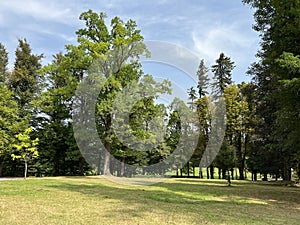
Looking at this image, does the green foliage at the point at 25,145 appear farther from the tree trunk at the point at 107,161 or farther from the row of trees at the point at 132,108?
the tree trunk at the point at 107,161

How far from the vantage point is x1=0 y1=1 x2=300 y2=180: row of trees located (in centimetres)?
1305


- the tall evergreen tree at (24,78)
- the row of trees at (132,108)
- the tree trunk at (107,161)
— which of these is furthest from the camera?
the tall evergreen tree at (24,78)

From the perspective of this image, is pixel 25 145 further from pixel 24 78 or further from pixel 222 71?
pixel 222 71

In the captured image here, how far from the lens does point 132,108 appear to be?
72.3 feet

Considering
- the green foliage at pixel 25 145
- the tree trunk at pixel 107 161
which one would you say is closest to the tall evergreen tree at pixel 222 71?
the tree trunk at pixel 107 161

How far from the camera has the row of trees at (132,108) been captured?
13.0 m

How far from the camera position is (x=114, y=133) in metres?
22.2

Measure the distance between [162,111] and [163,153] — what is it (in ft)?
18.7

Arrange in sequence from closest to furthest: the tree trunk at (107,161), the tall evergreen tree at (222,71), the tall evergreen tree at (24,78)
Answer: the tree trunk at (107,161) < the tall evergreen tree at (24,78) < the tall evergreen tree at (222,71)

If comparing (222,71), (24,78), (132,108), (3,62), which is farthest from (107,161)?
(222,71)

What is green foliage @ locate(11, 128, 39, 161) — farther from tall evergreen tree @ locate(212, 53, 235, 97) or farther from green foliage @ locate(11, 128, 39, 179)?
tall evergreen tree @ locate(212, 53, 235, 97)

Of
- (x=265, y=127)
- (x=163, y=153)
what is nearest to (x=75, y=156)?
(x=163, y=153)

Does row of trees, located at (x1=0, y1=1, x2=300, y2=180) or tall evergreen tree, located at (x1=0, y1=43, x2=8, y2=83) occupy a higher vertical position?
tall evergreen tree, located at (x1=0, y1=43, x2=8, y2=83)

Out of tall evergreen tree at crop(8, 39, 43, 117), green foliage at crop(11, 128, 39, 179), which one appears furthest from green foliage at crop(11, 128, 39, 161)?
tall evergreen tree at crop(8, 39, 43, 117)
